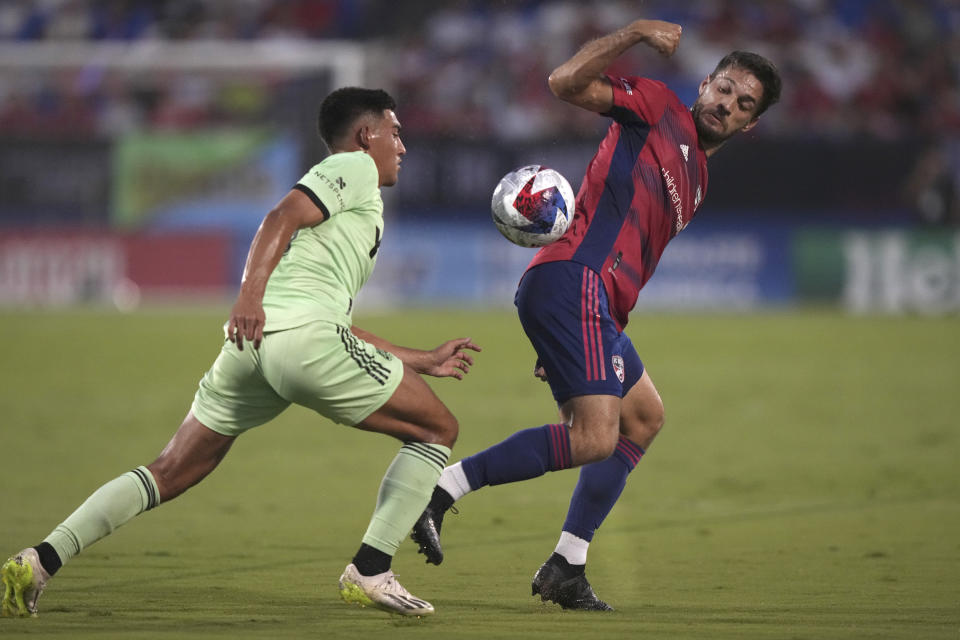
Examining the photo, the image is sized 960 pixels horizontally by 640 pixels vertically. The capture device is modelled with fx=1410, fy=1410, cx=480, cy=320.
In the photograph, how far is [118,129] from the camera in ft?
78.5

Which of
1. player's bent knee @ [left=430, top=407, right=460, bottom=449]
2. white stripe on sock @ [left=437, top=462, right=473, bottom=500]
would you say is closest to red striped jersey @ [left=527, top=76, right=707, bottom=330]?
player's bent knee @ [left=430, top=407, right=460, bottom=449]

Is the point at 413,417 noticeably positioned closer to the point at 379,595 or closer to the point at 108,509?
the point at 379,595

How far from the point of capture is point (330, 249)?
5414 millimetres

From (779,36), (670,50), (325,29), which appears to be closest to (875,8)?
(779,36)

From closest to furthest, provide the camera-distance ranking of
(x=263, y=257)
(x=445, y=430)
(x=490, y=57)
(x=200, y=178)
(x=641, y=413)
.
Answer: (x=263, y=257) → (x=445, y=430) → (x=641, y=413) → (x=200, y=178) → (x=490, y=57)

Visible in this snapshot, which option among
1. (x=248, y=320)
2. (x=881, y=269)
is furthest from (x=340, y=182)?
(x=881, y=269)

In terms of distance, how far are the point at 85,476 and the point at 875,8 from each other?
20639mm

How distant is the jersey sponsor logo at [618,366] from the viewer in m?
5.70

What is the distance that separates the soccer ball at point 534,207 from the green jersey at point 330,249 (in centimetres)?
56

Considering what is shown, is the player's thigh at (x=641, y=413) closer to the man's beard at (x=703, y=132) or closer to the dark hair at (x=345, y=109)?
the man's beard at (x=703, y=132)

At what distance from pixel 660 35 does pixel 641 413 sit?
5.42 feet

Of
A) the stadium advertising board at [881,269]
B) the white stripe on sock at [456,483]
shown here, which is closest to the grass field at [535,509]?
the white stripe on sock at [456,483]

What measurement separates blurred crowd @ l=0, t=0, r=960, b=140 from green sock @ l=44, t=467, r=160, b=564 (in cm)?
1789

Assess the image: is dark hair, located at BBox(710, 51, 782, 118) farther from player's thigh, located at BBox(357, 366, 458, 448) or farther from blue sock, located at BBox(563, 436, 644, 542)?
player's thigh, located at BBox(357, 366, 458, 448)
